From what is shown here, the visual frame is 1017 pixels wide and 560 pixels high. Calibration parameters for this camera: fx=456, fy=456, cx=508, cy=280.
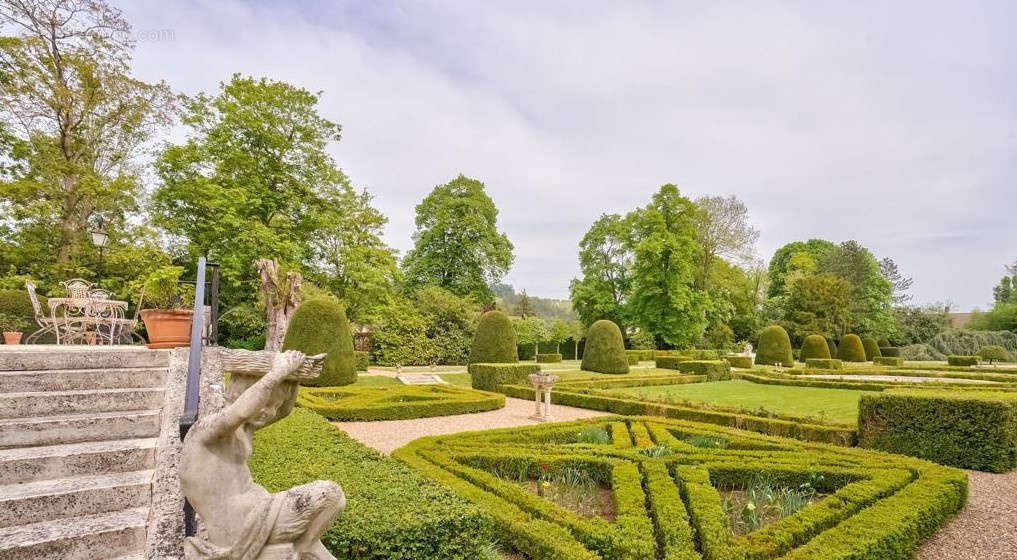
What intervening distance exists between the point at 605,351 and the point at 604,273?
46.8 ft

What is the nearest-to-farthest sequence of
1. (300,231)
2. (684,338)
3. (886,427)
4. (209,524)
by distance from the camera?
1. (209,524)
2. (886,427)
3. (300,231)
4. (684,338)

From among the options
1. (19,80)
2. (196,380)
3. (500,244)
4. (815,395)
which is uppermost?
(19,80)

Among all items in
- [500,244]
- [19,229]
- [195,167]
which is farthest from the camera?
[500,244]

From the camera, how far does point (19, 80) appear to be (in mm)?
14289

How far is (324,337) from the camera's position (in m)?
12.4

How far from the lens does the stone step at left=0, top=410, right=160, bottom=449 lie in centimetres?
331

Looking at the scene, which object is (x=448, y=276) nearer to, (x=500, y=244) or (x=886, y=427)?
(x=500, y=244)

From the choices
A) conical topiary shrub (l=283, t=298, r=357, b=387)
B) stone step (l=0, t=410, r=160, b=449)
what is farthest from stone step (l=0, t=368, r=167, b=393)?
conical topiary shrub (l=283, t=298, r=357, b=387)

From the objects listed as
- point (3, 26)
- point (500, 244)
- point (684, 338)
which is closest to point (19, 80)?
point (3, 26)

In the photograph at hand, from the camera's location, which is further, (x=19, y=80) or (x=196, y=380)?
(x=19, y=80)

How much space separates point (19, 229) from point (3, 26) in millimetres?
6438

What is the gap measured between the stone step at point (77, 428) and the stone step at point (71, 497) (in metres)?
0.48

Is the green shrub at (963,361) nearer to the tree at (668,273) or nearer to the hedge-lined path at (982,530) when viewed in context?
the tree at (668,273)

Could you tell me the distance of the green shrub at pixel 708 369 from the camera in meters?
17.9
